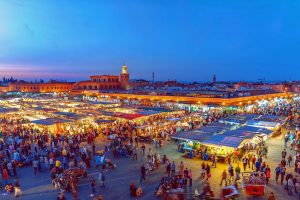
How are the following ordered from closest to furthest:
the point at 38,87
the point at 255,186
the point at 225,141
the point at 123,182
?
the point at 255,186
the point at 123,182
the point at 225,141
the point at 38,87

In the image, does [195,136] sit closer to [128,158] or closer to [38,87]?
[128,158]

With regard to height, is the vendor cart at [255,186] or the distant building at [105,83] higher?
the distant building at [105,83]

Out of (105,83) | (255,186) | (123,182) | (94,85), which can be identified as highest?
(105,83)

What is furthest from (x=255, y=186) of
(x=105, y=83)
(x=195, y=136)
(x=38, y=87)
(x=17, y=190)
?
(x=38, y=87)

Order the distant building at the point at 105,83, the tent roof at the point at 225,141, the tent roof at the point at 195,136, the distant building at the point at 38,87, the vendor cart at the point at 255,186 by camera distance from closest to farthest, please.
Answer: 1. the vendor cart at the point at 255,186
2. the tent roof at the point at 225,141
3. the tent roof at the point at 195,136
4. the distant building at the point at 105,83
5. the distant building at the point at 38,87

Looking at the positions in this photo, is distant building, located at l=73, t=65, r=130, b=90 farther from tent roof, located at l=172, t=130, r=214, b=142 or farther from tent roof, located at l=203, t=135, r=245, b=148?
tent roof, located at l=203, t=135, r=245, b=148

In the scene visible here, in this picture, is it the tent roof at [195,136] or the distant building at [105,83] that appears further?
the distant building at [105,83]

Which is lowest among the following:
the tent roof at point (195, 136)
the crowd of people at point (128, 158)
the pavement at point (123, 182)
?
the pavement at point (123, 182)

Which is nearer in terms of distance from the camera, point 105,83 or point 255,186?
point 255,186

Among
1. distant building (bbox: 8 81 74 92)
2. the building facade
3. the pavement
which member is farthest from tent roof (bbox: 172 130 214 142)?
distant building (bbox: 8 81 74 92)

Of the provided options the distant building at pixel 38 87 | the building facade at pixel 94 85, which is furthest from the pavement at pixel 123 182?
the distant building at pixel 38 87

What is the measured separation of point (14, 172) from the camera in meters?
11.6

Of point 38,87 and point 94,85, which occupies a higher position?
point 94,85

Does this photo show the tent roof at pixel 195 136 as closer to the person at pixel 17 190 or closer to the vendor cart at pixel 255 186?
the vendor cart at pixel 255 186
